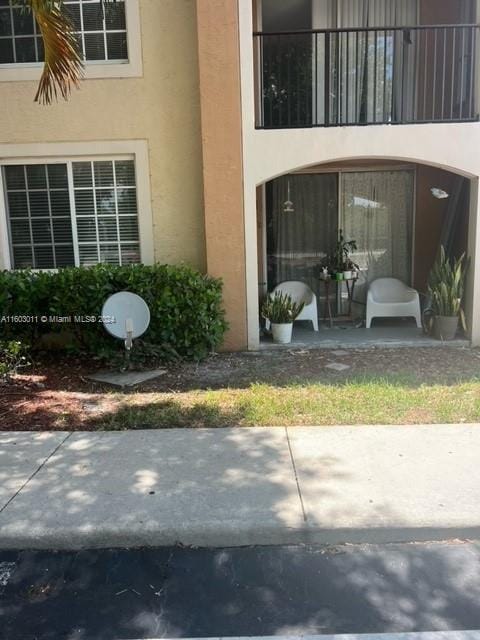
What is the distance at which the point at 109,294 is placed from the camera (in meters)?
7.21

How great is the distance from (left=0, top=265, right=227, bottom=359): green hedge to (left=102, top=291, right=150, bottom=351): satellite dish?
42cm

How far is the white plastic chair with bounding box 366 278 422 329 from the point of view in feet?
29.1

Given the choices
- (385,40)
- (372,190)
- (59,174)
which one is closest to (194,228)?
(59,174)

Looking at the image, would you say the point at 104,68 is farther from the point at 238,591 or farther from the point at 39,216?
the point at 238,591

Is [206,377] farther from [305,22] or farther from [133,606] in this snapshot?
[305,22]

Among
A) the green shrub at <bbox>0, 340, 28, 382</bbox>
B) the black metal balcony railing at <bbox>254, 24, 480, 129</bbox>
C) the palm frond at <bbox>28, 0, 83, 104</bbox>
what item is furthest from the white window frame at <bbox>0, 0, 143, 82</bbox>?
the green shrub at <bbox>0, 340, 28, 382</bbox>

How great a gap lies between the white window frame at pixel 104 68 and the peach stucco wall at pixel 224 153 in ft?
2.97

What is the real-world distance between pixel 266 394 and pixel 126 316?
6.37 ft

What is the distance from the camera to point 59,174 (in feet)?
26.3

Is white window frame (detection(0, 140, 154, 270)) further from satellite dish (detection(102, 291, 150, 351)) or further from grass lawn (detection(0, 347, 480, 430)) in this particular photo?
grass lawn (detection(0, 347, 480, 430))

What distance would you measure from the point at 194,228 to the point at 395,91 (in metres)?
3.48

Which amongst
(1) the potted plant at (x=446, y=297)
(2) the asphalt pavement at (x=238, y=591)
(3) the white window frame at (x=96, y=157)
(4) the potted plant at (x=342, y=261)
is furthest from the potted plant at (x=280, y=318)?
(2) the asphalt pavement at (x=238, y=591)

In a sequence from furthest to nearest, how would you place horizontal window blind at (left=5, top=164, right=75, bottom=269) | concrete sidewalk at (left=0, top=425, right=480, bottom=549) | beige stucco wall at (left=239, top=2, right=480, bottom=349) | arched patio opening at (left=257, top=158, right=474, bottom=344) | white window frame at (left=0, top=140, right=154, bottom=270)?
arched patio opening at (left=257, top=158, right=474, bottom=344), horizontal window blind at (left=5, top=164, right=75, bottom=269), white window frame at (left=0, top=140, right=154, bottom=270), beige stucco wall at (left=239, top=2, right=480, bottom=349), concrete sidewalk at (left=0, top=425, right=480, bottom=549)

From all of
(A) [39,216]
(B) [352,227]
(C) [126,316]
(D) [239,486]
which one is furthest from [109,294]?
(B) [352,227]
